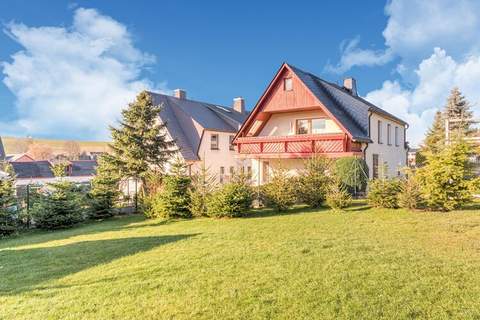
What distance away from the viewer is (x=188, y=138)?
2588 cm

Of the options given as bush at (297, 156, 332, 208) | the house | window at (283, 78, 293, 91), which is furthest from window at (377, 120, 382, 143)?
bush at (297, 156, 332, 208)

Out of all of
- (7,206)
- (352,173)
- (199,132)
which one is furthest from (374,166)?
(7,206)

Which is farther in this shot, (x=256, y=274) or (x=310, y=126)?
(x=310, y=126)

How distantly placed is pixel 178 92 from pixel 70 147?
188 feet

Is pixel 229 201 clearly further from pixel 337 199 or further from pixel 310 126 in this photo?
pixel 310 126

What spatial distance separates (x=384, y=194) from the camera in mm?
A: 11898

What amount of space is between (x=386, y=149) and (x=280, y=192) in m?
11.6

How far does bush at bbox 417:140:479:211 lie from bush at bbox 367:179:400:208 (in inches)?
36.8

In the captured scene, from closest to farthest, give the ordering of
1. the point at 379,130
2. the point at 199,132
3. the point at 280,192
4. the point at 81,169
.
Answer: the point at 280,192
the point at 379,130
the point at 199,132
the point at 81,169

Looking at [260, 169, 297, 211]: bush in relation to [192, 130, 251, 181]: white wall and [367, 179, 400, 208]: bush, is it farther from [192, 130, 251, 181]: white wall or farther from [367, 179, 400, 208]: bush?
[192, 130, 251, 181]: white wall

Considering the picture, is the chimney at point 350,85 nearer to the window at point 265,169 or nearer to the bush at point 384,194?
the window at point 265,169

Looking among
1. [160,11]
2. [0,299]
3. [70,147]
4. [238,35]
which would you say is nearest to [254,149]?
[238,35]

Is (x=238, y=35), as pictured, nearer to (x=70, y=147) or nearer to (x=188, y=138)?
(x=188, y=138)

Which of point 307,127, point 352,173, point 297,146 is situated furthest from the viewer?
point 307,127
